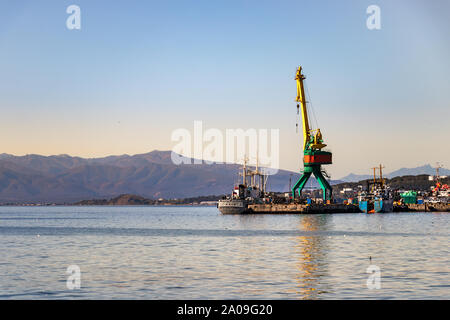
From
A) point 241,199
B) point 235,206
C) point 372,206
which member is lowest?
point 372,206

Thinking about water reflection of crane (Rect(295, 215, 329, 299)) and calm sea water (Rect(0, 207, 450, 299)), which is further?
water reflection of crane (Rect(295, 215, 329, 299))

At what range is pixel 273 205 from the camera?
186 meters

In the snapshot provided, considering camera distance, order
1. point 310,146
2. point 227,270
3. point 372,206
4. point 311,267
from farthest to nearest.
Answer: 1. point 372,206
2. point 310,146
3. point 311,267
4. point 227,270

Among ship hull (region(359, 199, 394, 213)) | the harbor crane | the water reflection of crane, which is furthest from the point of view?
ship hull (region(359, 199, 394, 213))

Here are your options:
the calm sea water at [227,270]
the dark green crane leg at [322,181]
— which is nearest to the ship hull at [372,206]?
the dark green crane leg at [322,181]

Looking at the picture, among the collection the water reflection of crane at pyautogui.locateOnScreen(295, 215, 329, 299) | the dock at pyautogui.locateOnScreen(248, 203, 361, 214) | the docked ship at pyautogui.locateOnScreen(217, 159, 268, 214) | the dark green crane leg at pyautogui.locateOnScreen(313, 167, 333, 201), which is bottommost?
the water reflection of crane at pyautogui.locateOnScreen(295, 215, 329, 299)

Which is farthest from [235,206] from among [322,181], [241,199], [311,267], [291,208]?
[311,267]

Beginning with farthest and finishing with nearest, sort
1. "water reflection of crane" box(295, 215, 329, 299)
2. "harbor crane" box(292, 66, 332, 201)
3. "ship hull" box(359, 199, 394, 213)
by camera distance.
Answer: "ship hull" box(359, 199, 394, 213) → "harbor crane" box(292, 66, 332, 201) → "water reflection of crane" box(295, 215, 329, 299)

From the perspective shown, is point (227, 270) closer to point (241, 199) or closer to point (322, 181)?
point (322, 181)

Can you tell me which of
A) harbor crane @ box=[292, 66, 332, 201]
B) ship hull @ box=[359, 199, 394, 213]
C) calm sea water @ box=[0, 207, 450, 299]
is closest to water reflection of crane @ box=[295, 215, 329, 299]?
calm sea water @ box=[0, 207, 450, 299]

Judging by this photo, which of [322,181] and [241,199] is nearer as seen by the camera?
[322,181]

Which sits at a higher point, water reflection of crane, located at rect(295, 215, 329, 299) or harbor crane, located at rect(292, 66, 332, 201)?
harbor crane, located at rect(292, 66, 332, 201)

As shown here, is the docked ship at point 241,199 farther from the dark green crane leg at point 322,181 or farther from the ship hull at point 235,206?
the dark green crane leg at point 322,181

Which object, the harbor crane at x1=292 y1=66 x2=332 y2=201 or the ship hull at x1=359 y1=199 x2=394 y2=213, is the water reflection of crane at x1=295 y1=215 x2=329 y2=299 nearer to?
the harbor crane at x1=292 y1=66 x2=332 y2=201
